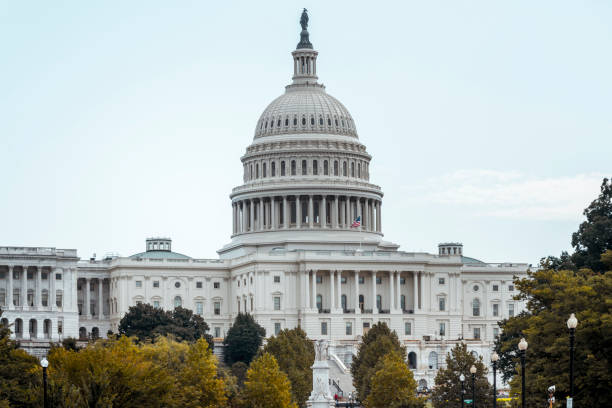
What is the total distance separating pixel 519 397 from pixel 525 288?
11.0 metres

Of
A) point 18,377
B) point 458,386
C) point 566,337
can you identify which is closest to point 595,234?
point 458,386

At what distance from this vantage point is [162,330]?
191 metres

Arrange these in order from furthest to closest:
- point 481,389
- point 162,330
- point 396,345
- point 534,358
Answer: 1. point 162,330
2. point 396,345
3. point 481,389
4. point 534,358

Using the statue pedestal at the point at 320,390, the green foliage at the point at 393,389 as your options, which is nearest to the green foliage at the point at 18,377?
the statue pedestal at the point at 320,390

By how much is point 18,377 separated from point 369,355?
2455 inches

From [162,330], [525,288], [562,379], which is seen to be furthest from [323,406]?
[162,330]

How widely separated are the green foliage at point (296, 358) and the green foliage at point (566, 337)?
37.9m

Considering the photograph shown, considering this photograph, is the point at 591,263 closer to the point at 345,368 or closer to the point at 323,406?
the point at 323,406

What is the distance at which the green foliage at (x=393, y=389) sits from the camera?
138375 millimetres

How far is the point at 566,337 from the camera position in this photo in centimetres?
10850

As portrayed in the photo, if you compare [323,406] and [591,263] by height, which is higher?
[591,263]

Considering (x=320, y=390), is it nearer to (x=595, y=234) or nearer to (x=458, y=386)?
(x=458, y=386)

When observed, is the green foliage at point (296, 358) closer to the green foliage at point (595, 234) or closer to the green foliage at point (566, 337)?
the green foliage at point (595, 234)

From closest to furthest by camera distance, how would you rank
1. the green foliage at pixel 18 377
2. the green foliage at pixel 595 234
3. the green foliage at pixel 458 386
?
the green foliage at pixel 18 377 < the green foliage at pixel 458 386 < the green foliage at pixel 595 234
